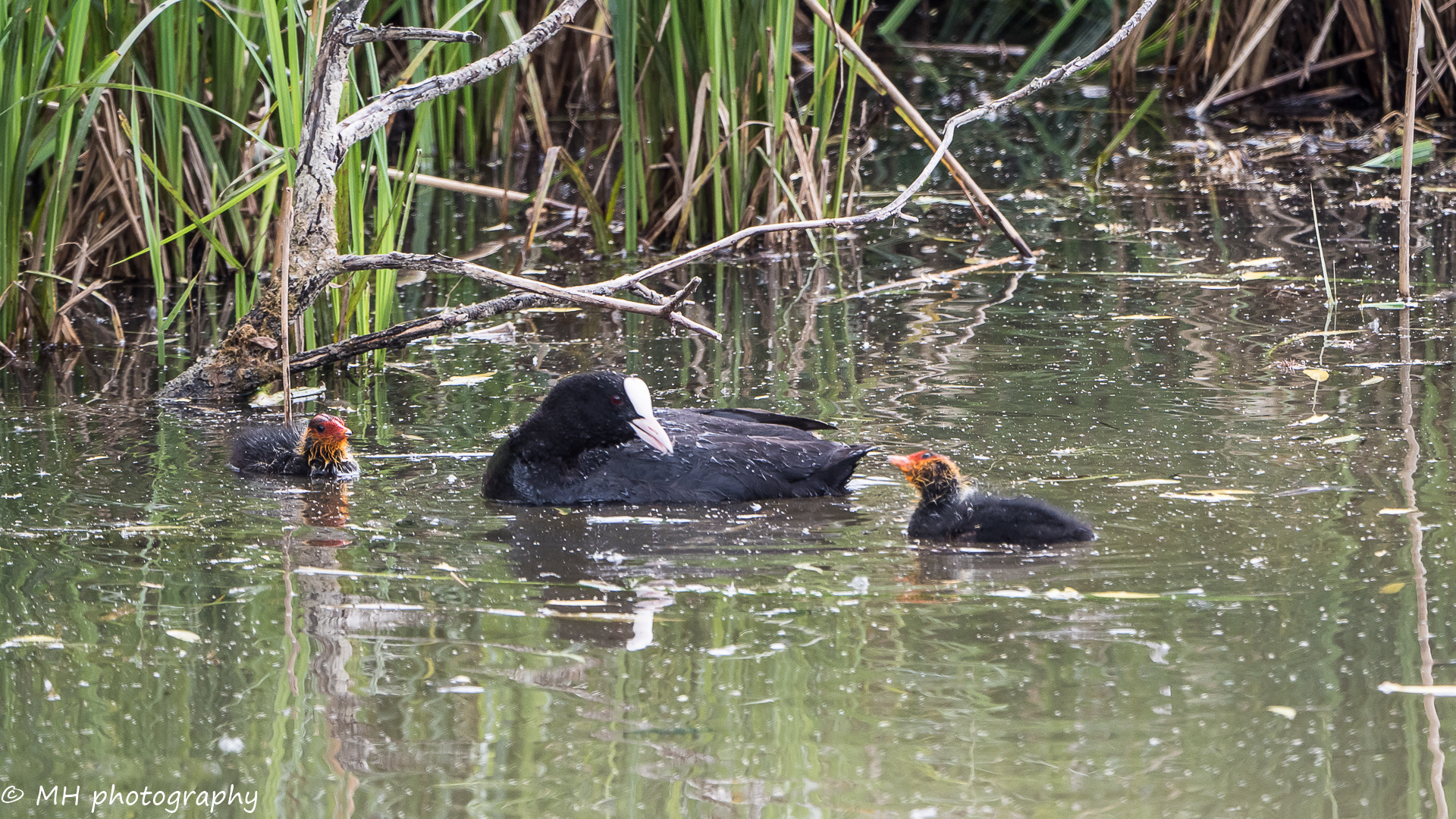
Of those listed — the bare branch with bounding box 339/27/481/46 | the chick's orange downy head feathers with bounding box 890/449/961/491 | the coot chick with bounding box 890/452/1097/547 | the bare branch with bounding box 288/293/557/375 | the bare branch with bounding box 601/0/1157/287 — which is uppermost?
the bare branch with bounding box 339/27/481/46

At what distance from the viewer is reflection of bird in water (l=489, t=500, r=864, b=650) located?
3.76 m

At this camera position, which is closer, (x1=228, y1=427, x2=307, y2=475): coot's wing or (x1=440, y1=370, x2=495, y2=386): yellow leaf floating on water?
(x1=228, y1=427, x2=307, y2=475): coot's wing

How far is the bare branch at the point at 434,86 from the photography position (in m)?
5.34

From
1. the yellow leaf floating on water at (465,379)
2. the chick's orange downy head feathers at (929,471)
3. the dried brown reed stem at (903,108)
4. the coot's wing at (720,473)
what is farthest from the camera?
the dried brown reed stem at (903,108)

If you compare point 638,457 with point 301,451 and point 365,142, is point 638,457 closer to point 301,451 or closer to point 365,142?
point 301,451

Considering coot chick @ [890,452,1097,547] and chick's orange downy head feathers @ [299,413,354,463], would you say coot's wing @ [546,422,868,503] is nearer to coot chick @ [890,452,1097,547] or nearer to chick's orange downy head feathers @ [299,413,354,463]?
coot chick @ [890,452,1097,547]

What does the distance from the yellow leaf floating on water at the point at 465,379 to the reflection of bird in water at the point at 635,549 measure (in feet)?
4.91

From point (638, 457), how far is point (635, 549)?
60 centimetres

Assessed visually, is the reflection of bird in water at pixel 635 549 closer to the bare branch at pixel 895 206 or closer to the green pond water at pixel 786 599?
the green pond water at pixel 786 599

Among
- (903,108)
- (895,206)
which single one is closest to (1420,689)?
(895,206)

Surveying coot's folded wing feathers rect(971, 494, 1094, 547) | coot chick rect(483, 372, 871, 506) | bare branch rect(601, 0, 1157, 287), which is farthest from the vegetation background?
coot's folded wing feathers rect(971, 494, 1094, 547)

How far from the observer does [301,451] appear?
5.03 m

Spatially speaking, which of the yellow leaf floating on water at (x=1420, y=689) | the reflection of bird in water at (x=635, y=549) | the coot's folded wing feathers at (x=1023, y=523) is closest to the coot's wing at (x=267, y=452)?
the reflection of bird in water at (x=635, y=549)

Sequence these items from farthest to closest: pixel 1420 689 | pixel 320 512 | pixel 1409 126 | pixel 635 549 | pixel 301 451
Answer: pixel 1409 126 < pixel 301 451 < pixel 320 512 < pixel 635 549 < pixel 1420 689
